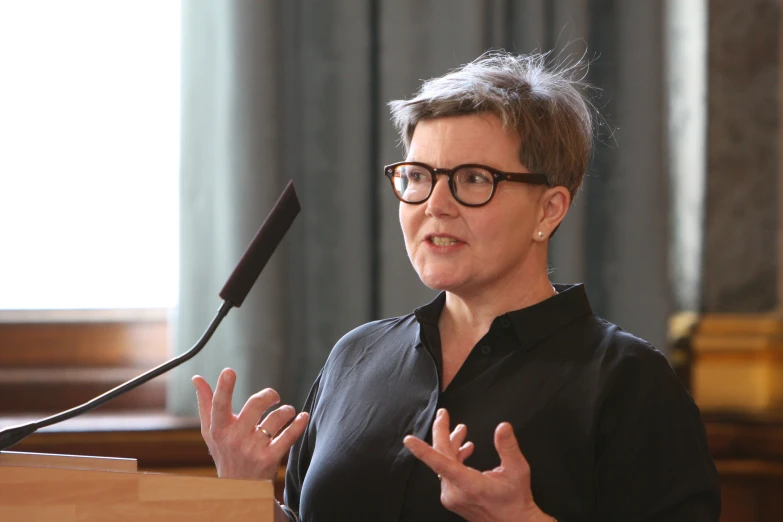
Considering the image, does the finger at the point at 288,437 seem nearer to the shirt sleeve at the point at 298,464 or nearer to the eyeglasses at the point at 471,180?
the shirt sleeve at the point at 298,464

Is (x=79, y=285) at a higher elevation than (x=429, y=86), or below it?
below

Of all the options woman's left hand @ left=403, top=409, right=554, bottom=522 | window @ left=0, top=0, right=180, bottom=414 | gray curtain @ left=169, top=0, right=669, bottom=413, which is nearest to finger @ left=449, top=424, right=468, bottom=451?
woman's left hand @ left=403, top=409, right=554, bottom=522

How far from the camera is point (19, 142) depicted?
2.16m

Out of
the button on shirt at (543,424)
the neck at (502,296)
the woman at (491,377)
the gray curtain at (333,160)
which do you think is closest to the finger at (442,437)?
the woman at (491,377)

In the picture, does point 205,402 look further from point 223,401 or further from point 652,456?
point 652,456

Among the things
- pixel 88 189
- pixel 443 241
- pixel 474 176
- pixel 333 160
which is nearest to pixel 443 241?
pixel 443 241

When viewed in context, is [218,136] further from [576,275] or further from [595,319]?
[595,319]

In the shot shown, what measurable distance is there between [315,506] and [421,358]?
259 millimetres

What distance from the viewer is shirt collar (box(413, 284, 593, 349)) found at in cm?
125

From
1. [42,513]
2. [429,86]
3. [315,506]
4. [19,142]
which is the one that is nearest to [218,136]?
[19,142]

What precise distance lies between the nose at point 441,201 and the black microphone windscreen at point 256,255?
0.31 metres

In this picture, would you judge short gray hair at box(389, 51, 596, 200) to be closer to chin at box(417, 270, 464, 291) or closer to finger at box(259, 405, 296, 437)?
chin at box(417, 270, 464, 291)

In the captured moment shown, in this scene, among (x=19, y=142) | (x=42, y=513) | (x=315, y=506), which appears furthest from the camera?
(x=19, y=142)

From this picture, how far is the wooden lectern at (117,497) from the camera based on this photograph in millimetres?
784
